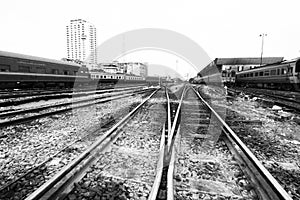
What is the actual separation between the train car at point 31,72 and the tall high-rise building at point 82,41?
3061cm

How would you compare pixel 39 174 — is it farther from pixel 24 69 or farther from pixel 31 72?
pixel 31 72

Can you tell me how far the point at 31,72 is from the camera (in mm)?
15242

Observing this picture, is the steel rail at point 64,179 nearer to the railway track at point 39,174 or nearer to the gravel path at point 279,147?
the railway track at point 39,174

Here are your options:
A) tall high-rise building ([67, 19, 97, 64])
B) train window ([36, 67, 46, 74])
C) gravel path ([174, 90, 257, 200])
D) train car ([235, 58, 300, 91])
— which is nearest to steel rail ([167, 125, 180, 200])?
gravel path ([174, 90, 257, 200])

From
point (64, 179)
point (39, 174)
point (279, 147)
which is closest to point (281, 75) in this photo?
point (279, 147)

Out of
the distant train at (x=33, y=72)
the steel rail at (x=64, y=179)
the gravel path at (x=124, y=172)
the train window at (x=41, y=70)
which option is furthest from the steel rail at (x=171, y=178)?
the train window at (x=41, y=70)

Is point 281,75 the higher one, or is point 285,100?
point 281,75

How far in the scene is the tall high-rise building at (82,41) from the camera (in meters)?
49.5

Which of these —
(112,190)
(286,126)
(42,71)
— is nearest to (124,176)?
(112,190)

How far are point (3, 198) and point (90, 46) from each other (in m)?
55.5

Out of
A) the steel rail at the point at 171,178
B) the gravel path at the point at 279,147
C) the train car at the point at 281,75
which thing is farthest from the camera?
the train car at the point at 281,75

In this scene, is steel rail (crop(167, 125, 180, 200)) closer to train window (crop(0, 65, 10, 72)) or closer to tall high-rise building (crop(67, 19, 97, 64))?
train window (crop(0, 65, 10, 72))

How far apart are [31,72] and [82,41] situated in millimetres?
44672

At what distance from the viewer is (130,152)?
3246mm
